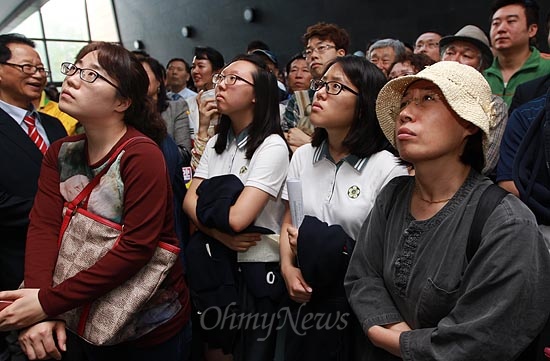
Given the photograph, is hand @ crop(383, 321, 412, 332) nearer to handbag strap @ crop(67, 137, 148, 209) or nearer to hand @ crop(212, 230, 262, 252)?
hand @ crop(212, 230, 262, 252)

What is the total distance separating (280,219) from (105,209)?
77 cm

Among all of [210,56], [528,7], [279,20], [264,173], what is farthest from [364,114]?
[279,20]

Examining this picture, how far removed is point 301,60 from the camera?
11.7ft

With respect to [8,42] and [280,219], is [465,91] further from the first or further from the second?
[8,42]

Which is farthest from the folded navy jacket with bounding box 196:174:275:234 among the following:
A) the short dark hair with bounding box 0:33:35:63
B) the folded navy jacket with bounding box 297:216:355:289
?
the short dark hair with bounding box 0:33:35:63

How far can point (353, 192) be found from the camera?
1.57 metres

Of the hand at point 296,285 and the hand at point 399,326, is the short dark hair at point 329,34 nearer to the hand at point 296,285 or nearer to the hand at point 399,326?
the hand at point 296,285

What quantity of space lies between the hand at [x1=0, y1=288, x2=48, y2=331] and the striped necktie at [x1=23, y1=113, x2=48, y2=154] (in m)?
0.86

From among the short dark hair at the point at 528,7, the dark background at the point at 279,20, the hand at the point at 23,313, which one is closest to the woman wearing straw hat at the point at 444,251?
the hand at the point at 23,313

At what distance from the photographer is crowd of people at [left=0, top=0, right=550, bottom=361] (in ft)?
3.44

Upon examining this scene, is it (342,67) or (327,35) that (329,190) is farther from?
(327,35)

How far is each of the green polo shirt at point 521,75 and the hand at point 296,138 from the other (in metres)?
1.16

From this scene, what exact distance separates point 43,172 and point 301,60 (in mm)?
2492

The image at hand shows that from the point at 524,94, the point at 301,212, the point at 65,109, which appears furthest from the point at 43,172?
the point at 524,94
